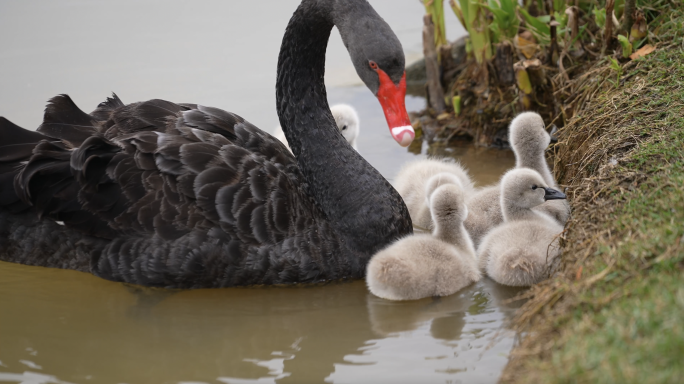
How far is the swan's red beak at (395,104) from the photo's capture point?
12.8ft

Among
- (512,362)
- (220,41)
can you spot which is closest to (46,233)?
(512,362)

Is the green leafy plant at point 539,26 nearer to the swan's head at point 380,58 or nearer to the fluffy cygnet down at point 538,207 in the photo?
the fluffy cygnet down at point 538,207

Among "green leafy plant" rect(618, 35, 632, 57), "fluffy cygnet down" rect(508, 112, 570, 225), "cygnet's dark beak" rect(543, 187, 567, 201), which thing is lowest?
"cygnet's dark beak" rect(543, 187, 567, 201)

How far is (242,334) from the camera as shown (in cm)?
369

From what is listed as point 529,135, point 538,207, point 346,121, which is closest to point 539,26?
point 529,135

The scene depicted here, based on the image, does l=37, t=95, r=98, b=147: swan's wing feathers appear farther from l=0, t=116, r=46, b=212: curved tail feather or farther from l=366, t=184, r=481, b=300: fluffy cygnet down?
l=366, t=184, r=481, b=300: fluffy cygnet down

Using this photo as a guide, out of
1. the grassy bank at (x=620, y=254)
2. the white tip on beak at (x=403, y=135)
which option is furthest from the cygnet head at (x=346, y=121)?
the white tip on beak at (x=403, y=135)

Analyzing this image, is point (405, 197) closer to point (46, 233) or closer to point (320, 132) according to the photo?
point (320, 132)

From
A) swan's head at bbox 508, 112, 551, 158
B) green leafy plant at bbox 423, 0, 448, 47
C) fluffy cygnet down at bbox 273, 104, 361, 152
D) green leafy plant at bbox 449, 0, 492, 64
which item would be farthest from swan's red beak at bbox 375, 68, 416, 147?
green leafy plant at bbox 423, 0, 448, 47

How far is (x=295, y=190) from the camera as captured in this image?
430 centimetres

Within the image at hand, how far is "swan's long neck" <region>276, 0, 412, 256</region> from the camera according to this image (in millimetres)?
4285

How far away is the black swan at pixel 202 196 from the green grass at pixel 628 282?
1091 millimetres

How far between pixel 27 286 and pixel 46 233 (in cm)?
31

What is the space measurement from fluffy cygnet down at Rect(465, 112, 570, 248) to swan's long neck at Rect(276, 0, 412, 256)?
22.7 inches
